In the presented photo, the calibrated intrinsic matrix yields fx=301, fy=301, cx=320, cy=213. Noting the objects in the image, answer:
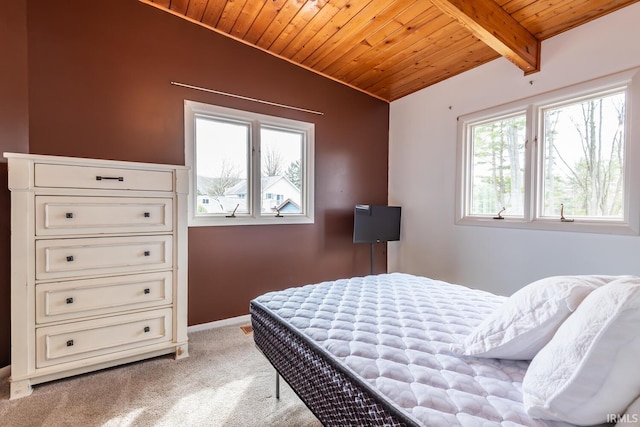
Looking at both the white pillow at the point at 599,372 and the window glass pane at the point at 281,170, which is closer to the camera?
the white pillow at the point at 599,372

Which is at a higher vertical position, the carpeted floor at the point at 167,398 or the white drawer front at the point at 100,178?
the white drawer front at the point at 100,178

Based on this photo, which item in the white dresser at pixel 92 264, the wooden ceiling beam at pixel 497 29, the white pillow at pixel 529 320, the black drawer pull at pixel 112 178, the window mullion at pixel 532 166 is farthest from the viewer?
the window mullion at pixel 532 166

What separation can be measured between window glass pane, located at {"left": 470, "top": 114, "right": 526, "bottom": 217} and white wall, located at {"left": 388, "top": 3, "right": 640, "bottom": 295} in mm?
199

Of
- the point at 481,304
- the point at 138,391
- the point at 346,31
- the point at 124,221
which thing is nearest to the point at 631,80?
the point at 481,304

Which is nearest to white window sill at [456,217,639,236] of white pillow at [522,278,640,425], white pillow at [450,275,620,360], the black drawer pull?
white pillow at [450,275,620,360]

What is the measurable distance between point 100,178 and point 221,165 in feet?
3.71

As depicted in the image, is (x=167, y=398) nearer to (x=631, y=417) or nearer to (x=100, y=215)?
(x=100, y=215)

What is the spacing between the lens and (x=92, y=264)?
1.96 meters

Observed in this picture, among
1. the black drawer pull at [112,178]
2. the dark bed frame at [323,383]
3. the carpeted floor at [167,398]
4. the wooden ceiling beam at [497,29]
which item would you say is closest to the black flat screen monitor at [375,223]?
the carpeted floor at [167,398]

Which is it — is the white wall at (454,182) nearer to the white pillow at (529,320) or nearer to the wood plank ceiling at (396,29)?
the wood plank ceiling at (396,29)

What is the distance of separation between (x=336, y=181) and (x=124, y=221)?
7.26 ft

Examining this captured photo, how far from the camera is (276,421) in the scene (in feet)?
5.29

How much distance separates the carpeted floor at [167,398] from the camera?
63.6 inches

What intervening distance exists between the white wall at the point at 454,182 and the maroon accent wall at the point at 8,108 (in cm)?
357
